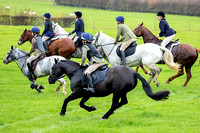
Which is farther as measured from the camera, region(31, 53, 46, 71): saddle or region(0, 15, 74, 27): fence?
region(0, 15, 74, 27): fence

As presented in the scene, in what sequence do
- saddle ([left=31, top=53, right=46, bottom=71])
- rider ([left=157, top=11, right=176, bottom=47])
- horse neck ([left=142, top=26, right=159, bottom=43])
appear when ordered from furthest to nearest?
horse neck ([left=142, top=26, right=159, bottom=43]) < rider ([left=157, top=11, right=176, bottom=47]) < saddle ([left=31, top=53, right=46, bottom=71])

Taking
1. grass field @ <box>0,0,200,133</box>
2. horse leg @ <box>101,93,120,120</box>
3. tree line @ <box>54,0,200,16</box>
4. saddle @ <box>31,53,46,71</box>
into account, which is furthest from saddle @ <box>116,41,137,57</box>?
tree line @ <box>54,0,200,16</box>

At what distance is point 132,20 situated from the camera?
157ft

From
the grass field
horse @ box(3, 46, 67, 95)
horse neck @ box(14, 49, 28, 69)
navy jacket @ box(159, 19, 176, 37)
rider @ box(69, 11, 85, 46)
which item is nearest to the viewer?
the grass field

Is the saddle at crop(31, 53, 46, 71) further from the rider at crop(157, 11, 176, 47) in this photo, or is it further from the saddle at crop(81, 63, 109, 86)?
the rider at crop(157, 11, 176, 47)

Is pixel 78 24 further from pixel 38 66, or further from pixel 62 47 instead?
pixel 38 66

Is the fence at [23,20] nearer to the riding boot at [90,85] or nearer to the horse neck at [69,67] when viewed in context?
the horse neck at [69,67]

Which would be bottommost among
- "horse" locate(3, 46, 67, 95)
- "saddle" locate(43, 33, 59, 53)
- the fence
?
the fence

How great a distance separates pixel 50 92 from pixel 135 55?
136 inches

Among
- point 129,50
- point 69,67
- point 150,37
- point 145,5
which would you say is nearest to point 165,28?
point 150,37

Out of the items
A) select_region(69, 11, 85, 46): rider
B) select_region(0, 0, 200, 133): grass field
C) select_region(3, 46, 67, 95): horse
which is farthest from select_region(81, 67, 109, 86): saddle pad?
select_region(69, 11, 85, 46): rider

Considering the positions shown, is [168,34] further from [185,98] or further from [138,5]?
[138,5]

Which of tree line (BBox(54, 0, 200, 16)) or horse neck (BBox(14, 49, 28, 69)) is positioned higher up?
horse neck (BBox(14, 49, 28, 69))

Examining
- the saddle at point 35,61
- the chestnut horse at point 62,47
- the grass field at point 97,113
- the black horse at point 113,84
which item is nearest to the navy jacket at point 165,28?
the grass field at point 97,113
